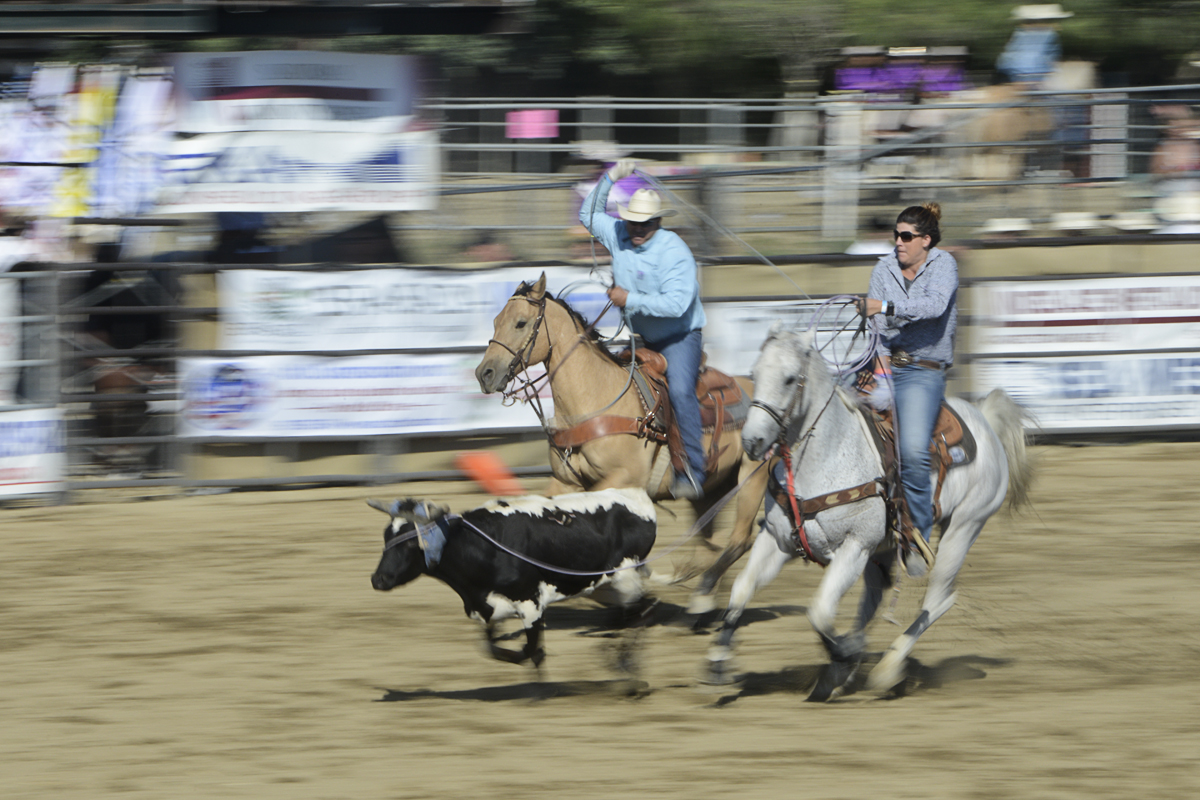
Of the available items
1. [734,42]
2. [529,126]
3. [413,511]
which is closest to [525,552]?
[413,511]

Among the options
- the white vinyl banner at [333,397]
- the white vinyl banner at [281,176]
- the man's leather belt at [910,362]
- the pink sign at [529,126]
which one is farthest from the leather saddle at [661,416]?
the pink sign at [529,126]

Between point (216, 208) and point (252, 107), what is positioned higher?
point (252, 107)

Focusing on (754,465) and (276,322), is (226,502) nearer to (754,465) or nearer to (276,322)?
(276,322)

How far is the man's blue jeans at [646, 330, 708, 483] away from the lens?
7.08 metres

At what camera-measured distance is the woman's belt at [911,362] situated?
6062 mm

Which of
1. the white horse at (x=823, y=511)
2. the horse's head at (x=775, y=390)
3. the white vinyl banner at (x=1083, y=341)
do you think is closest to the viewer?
the horse's head at (x=775, y=390)

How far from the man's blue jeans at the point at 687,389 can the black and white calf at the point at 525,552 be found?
70 cm

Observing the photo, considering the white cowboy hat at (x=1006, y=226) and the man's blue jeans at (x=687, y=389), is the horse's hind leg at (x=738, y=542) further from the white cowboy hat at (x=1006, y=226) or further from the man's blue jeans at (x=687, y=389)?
the white cowboy hat at (x=1006, y=226)

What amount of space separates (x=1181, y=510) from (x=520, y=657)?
6.05 m

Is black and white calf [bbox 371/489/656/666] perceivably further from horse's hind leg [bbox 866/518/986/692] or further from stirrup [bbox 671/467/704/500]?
horse's hind leg [bbox 866/518/986/692]

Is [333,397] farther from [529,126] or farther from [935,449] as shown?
[529,126]

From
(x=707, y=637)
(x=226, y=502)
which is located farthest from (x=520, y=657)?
(x=226, y=502)

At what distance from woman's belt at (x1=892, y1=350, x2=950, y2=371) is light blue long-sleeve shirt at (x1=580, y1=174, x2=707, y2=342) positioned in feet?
4.19

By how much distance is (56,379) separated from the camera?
10125 millimetres
